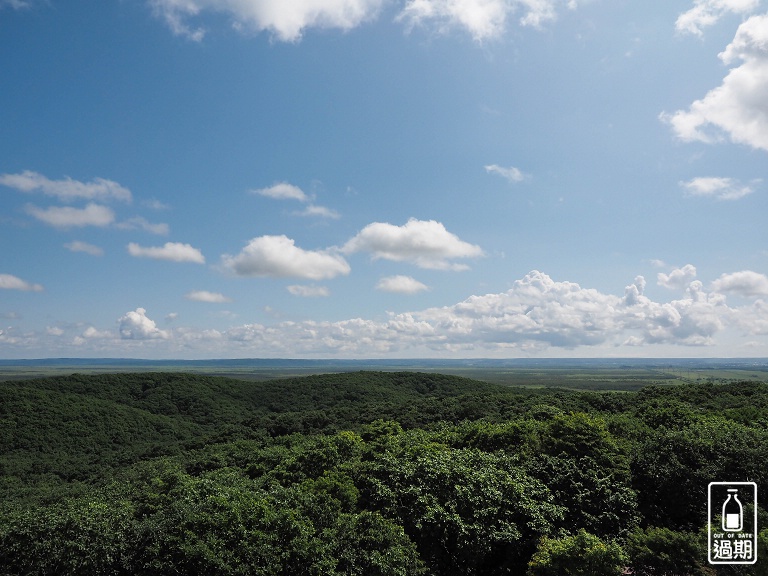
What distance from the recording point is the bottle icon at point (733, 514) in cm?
1698

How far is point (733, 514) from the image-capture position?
18.3 metres

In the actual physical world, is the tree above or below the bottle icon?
below

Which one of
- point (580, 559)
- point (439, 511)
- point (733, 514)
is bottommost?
point (580, 559)

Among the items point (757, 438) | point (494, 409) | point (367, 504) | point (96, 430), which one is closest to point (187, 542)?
point (367, 504)

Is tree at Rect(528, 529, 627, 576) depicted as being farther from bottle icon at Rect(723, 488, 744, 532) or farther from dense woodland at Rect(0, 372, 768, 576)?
bottle icon at Rect(723, 488, 744, 532)

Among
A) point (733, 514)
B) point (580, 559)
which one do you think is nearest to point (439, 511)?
point (580, 559)

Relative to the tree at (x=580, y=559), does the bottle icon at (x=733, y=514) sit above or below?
above

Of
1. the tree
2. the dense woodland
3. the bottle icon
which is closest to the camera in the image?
the tree

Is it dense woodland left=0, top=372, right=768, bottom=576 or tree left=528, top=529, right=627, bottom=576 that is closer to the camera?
tree left=528, top=529, right=627, bottom=576

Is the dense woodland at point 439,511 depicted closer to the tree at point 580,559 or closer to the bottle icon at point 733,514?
the tree at point 580,559

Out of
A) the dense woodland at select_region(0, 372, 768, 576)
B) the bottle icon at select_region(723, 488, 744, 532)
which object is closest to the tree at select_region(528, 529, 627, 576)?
the dense woodland at select_region(0, 372, 768, 576)

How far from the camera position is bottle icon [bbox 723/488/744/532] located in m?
17.0

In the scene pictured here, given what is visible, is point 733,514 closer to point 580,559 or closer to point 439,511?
point 580,559

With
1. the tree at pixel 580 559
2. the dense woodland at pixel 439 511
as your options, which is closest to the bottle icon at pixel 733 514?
the dense woodland at pixel 439 511
